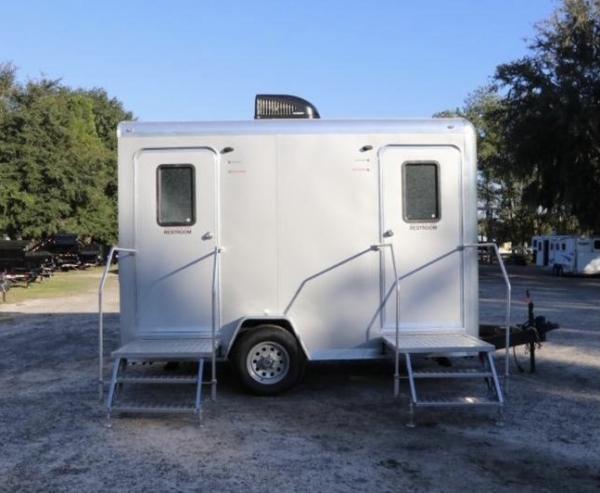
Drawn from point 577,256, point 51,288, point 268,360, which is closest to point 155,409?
point 268,360

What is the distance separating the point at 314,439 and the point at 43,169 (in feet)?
102

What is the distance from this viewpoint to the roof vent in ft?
26.7

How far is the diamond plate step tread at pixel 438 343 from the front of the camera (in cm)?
670

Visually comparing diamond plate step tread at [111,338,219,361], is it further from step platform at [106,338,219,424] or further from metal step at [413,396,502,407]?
metal step at [413,396,502,407]

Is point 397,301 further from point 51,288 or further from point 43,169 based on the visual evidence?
point 43,169

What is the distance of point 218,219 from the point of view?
746 cm

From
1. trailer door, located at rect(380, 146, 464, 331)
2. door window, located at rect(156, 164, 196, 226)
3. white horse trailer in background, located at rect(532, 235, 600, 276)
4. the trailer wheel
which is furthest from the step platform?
white horse trailer in background, located at rect(532, 235, 600, 276)

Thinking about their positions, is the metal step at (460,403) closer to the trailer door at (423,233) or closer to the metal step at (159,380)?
the trailer door at (423,233)

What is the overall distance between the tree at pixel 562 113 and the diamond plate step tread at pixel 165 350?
23.3 meters

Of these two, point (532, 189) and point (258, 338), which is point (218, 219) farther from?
point (532, 189)

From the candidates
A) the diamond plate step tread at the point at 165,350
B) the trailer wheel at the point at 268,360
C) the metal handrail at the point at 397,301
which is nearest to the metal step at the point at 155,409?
the diamond plate step tread at the point at 165,350

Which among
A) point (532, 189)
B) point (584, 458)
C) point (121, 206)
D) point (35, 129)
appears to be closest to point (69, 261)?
point (35, 129)

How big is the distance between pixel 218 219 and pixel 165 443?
2538 millimetres

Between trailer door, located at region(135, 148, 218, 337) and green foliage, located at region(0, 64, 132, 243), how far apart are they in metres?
27.2
